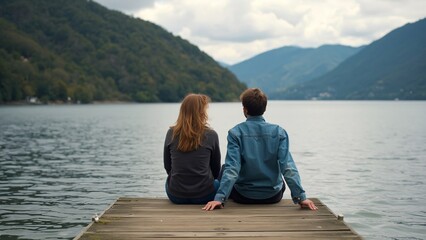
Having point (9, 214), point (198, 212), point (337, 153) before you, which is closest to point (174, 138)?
point (198, 212)

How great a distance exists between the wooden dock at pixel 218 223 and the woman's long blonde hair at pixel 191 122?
111 centimetres

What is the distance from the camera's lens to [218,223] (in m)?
7.42

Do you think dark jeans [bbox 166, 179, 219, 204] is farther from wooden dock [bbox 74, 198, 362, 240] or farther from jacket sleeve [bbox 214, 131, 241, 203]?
jacket sleeve [bbox 214, 131, 241, 203]

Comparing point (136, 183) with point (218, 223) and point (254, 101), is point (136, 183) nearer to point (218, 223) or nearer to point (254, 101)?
point (254, 101)

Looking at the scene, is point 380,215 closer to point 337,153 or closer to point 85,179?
point 85,179

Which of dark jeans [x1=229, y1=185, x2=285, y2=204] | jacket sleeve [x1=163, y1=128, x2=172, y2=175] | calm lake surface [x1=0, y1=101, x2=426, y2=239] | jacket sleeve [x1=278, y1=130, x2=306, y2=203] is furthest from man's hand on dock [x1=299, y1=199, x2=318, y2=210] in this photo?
calm lake surface [x1=0, y1=101, x2=426, y2=239]

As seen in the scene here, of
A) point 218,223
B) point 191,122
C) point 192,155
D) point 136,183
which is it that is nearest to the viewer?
point 218,223

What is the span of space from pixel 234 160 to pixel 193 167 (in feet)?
2.76

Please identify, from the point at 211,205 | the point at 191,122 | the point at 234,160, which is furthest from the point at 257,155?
the point at 191,122

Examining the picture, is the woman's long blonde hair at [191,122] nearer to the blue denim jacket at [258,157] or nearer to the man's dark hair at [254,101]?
the blue denim jacket at [258,157]

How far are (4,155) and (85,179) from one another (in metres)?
11.7

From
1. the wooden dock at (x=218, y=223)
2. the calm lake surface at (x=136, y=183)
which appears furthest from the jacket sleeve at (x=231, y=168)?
the calm lake surface at (x=136, y=183)

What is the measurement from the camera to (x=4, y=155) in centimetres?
3175

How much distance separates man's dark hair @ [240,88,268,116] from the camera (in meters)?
8.21
